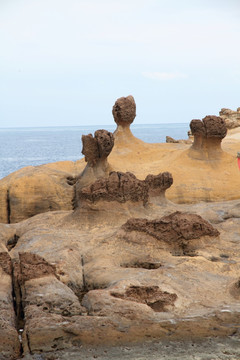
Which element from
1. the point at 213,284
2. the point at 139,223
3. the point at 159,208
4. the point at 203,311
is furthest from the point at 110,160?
the point at 203,311

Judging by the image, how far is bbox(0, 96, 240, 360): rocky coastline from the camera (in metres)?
4.42

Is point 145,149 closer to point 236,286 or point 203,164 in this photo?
point 203,164

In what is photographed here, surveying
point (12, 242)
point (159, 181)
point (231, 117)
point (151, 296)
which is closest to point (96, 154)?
point (159, 181)

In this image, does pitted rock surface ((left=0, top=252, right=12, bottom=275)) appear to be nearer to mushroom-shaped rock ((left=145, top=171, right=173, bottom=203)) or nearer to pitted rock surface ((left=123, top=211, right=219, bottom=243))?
pitted rock surface ((left=123, top=211, right=219, bottom=243))

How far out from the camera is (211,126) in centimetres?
1094

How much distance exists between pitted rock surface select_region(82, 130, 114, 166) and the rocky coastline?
0.7 inches

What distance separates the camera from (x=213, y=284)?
548 centimetres

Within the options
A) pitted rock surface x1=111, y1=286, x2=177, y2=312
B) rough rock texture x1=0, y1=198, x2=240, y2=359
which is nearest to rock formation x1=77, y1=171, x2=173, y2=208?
rough rock texture x1=0, y1=198, x2=240, y2=359

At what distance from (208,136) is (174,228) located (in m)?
4.68

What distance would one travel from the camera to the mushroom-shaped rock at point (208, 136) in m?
11.0

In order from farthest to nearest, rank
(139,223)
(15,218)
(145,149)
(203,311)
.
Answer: (145,149) → (15,218) → (139,223) → (203,311)

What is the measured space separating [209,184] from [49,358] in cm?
689

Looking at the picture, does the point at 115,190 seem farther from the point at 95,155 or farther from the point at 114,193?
the point at 95,155

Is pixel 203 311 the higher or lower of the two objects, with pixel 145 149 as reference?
lower
